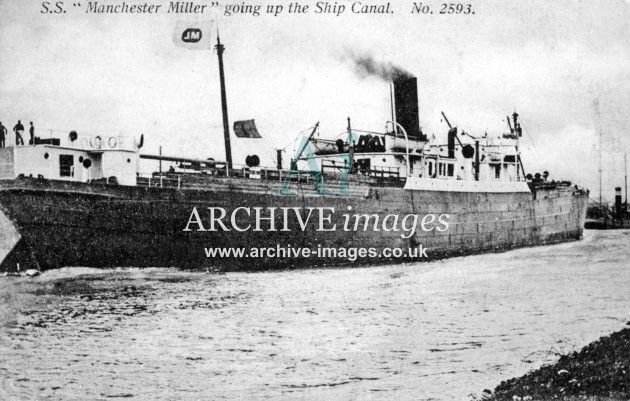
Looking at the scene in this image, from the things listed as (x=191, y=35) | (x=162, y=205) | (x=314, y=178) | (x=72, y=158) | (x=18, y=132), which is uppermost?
(x=191, y=35)

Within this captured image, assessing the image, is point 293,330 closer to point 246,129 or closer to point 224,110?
point 246,129

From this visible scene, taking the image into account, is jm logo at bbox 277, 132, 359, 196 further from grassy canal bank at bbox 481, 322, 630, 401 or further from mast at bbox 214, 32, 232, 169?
grassy canal bank at bbox 481, 322, 630, 401

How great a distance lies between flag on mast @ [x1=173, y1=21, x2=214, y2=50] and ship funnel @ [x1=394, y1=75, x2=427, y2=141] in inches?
167

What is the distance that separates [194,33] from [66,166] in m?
5.77

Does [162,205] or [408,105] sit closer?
[162,205]

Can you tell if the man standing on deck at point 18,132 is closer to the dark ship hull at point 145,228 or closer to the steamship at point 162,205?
the steamship at point 162,205

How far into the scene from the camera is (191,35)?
12.2 metres

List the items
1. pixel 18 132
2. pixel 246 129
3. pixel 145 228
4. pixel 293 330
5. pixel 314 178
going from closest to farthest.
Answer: pixel 293 330 < pixel 246 129 < pixel 18 132 < pixel 145 228 < pixel 314 178

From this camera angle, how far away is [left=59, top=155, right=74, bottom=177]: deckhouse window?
15783mm

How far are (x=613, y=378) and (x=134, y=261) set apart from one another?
10322 millimetres

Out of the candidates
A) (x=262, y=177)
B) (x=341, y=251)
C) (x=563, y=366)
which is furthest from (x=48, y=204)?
(x=563, y=366)

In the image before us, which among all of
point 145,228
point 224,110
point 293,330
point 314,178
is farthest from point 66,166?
point 293,330

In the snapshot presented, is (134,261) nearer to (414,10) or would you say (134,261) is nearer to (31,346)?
(31,346)

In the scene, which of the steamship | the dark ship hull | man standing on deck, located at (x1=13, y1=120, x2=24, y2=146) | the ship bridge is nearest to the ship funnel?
the steamship
